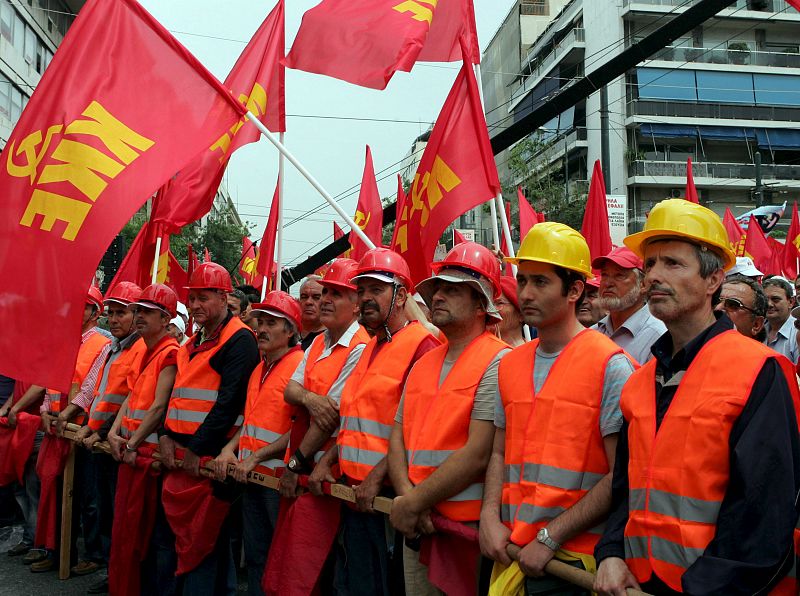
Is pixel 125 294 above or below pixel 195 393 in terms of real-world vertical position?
above

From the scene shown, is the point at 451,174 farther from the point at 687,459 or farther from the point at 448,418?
the point at 687,459

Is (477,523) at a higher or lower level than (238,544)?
higher

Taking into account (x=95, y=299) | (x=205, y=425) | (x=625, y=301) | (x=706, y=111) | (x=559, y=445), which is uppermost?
(x=706, y=111)

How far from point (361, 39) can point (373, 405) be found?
11.4ft

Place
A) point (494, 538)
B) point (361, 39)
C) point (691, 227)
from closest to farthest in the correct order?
point (691, 227) < point (494, 538) < point (361, 39)

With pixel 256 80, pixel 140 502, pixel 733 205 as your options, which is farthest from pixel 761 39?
pixel 140 502

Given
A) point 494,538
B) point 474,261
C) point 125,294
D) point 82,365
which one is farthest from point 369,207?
point 494,538

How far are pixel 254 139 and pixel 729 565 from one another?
6330 millimetres

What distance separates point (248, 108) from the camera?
25.2 ft

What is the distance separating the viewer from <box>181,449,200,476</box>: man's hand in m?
5.29

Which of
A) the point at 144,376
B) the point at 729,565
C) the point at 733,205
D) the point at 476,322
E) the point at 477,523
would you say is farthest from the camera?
the point at 733,205

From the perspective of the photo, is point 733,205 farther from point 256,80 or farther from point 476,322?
point 476,322

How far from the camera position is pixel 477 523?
357 centimetres

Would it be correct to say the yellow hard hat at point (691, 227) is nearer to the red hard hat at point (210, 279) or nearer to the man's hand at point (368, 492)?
the man's hand at point (368, 492)
